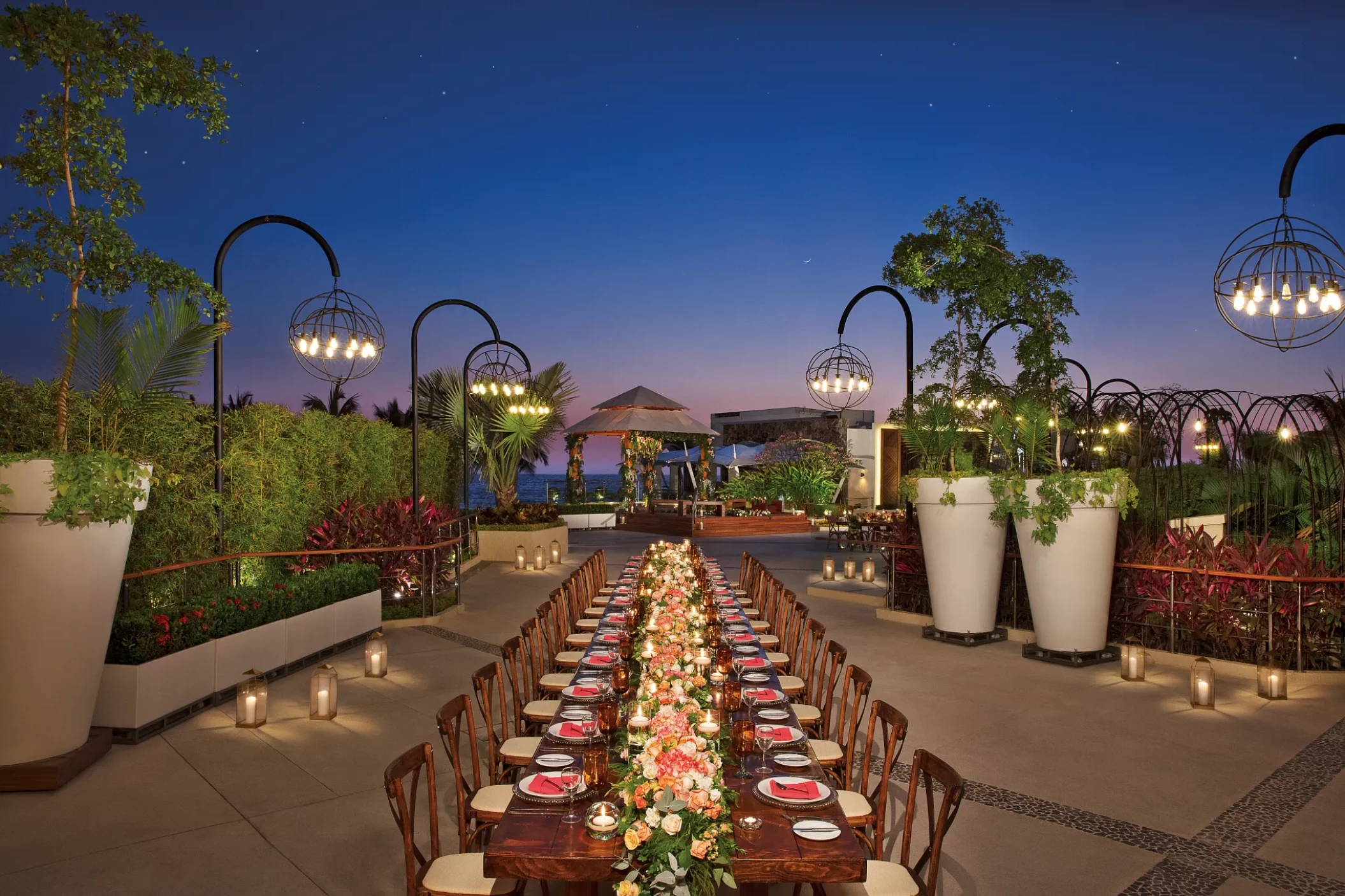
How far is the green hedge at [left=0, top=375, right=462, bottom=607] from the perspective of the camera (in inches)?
228

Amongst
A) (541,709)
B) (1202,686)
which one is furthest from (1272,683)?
(541,709)

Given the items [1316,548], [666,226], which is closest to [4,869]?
[1316,548]

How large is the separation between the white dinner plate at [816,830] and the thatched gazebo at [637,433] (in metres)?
17.7

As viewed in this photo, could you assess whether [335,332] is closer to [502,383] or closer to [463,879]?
[502,383]

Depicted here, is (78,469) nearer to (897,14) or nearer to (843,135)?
(897,14)

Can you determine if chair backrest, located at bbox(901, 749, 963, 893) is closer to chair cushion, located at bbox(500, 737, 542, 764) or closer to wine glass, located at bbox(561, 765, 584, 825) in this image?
wine glass, located at bbox(561, 765, 584, 825)

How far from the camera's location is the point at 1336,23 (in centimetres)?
1002

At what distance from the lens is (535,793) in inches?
102

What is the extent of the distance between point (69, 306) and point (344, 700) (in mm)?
3118

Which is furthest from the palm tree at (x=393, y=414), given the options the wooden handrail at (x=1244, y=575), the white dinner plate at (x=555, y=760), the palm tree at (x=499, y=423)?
the white dinner plate at (x=555, y=760)

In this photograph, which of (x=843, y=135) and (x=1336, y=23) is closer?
(x=1336, y=23)

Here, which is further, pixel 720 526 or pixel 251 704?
pixel 720 526

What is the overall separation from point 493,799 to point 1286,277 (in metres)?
6.25

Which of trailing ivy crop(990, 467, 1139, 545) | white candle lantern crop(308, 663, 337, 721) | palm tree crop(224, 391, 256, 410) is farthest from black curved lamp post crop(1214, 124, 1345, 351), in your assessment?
palm tree crop(224, 391, 256, 410)
